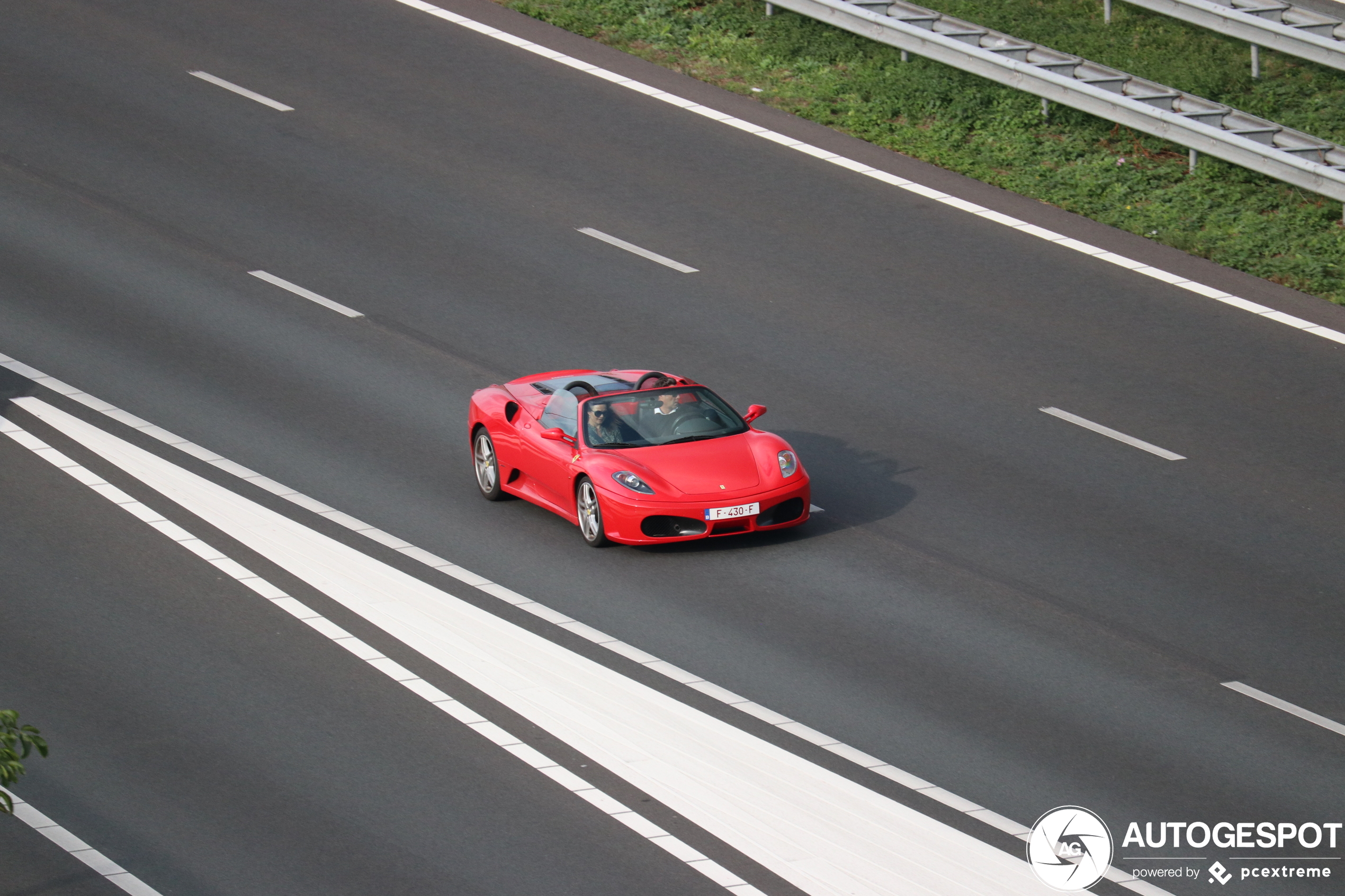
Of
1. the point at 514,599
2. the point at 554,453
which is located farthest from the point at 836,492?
the point at 514,599

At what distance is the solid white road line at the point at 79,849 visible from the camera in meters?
9.76

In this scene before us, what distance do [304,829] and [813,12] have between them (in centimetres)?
1823

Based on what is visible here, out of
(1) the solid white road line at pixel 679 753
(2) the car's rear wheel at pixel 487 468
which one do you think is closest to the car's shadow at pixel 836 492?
(2) the car's rear wheel at pixel 487 468

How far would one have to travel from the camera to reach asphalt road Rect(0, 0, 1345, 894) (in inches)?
432

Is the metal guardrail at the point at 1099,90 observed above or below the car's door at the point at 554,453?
above

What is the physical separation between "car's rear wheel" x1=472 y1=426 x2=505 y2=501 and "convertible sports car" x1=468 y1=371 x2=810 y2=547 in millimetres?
10

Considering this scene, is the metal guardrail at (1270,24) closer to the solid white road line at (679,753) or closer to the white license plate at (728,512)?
the white license plate at (728,512)

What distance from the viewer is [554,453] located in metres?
15.1

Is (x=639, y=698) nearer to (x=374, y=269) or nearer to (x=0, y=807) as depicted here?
(x=0, y=807)

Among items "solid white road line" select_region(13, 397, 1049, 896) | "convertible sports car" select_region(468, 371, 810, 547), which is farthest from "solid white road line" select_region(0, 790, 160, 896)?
"convertible sports car" select_region(468, 371, 810, 547)

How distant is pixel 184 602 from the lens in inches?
538

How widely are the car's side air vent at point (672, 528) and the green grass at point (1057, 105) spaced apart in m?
9.09

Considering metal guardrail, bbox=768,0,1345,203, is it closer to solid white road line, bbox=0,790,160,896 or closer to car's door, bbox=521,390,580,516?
car's door, bbox=521,390,580,516

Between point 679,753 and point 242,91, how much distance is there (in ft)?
55.8
